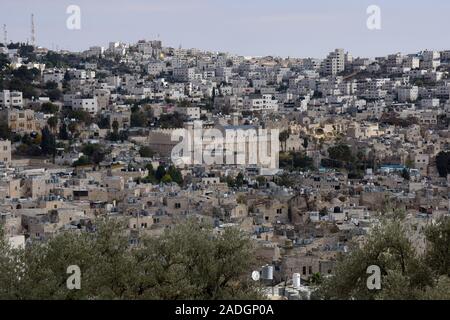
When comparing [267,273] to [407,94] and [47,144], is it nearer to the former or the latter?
[47,144]

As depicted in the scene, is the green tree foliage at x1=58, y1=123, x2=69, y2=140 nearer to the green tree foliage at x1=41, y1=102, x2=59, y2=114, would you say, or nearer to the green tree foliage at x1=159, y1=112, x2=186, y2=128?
the green tree foliage at x1=41, y1=102, x2=59, y2=114

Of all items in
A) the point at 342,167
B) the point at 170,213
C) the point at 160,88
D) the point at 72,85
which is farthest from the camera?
the point at 160,88

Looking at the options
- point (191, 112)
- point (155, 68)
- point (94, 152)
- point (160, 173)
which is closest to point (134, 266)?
point (160, 173)

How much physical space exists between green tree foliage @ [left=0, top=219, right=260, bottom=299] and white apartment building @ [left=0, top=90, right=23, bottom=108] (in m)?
26.1

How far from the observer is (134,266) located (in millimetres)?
8383

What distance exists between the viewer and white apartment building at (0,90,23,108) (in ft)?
113

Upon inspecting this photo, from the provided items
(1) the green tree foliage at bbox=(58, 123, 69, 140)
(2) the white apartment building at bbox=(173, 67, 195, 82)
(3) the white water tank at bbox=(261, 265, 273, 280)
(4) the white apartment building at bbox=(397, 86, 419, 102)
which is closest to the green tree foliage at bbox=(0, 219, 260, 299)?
(3) the white water tank at bbox=(261, 265, 273, 280)

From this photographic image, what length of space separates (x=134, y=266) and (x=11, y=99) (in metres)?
27.4

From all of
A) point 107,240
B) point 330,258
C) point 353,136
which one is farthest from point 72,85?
point 107,240

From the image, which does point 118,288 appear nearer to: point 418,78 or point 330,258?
point 330,258

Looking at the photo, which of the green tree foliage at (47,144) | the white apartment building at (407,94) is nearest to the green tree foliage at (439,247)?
the green tree foliage at (47,144)

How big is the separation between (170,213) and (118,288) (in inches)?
369

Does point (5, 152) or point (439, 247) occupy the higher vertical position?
point (439, 247)

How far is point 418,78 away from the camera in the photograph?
5434 cm
